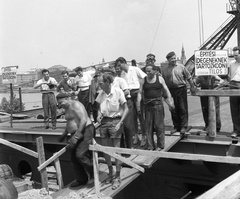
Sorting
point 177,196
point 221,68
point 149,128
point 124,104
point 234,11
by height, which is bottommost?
point 177,196

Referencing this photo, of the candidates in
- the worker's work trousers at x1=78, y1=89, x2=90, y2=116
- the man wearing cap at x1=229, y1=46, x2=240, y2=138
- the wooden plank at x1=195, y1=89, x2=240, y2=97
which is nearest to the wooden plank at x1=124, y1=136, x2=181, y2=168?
the wooden plank at x1=195, y1=89, x2=240, y2=97

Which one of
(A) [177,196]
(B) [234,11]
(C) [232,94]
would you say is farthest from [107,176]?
(B) [234,11]

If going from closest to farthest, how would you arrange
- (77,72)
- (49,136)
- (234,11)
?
(77,72)
(49,136)
(234,11)

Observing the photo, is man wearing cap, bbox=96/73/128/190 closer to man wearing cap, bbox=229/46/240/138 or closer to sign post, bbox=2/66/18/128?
man wearing cap, bbox=229/46/240/138

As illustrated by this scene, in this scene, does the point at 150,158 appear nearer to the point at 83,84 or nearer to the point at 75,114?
the point at 75,114

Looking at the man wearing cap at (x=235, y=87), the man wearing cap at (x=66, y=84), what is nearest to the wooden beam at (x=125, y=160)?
the man wearing cap at (x=235, y=87)

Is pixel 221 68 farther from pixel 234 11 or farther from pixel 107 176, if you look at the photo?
pixel 234 11

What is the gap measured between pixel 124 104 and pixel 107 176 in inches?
56.4

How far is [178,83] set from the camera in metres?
6.34

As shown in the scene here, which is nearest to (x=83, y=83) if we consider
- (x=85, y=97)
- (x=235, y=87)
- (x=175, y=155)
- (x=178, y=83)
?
(x=85, y=97)

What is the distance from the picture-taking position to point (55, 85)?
8.60 metres

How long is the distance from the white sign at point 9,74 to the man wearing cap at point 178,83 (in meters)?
5.48

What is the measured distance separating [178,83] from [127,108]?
Result: 157 cm

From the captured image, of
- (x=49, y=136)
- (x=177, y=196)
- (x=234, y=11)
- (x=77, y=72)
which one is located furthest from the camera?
(x=234, y=11)
